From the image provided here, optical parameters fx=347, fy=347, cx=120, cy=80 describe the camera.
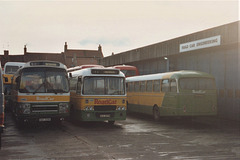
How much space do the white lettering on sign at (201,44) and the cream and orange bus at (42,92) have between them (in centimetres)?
1061

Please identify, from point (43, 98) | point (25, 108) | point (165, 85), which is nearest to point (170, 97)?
point (165, 85)

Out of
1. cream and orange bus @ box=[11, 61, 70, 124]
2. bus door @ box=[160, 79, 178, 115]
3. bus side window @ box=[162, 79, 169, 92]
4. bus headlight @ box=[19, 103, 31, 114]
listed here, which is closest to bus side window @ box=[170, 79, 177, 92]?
bus door @ box=[160, 79, 178, 115]

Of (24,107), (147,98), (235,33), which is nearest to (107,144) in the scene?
(24,107)

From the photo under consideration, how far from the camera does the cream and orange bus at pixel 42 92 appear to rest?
48.9 feet

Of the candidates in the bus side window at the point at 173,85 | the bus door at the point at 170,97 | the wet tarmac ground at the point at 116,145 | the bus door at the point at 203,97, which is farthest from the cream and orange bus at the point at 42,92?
the bus door at the point at 203,97

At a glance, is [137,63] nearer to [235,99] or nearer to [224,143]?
[235,99]

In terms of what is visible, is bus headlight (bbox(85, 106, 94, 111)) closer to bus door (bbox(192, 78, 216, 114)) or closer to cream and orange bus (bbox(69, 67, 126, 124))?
cream and orange bus (bbox(69, 67, 126, 124))

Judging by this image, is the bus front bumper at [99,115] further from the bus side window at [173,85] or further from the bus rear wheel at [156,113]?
the bus rear wheel at [156,113]

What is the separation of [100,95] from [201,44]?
1009 cm

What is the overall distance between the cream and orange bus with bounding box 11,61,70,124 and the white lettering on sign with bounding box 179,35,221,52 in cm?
1061

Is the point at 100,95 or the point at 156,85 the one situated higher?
the point at 156,85

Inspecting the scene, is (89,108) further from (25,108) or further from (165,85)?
(165,85)

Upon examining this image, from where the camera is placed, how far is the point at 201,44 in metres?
23.3

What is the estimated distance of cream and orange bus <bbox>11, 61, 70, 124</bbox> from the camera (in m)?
14.9
